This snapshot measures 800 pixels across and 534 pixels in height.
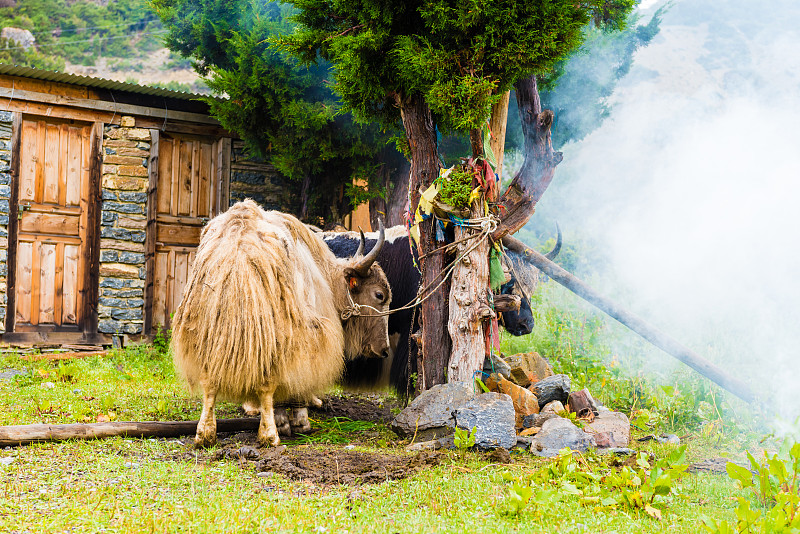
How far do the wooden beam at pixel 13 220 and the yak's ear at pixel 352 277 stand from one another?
5.83m

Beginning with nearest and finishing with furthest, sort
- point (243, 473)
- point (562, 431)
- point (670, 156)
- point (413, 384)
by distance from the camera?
1. point (243, 473)
2. point (562, 431)
3. point (413, 384)
4. point (670, 156)

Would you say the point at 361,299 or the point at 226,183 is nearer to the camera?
the point at 361,299

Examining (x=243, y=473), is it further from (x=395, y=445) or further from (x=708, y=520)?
(x=708, y=520)

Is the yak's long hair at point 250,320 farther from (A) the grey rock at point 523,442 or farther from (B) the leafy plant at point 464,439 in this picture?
(A) the grey rock at point 523,442

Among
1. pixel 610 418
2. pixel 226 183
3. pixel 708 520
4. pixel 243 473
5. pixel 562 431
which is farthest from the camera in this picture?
pixel 226 183

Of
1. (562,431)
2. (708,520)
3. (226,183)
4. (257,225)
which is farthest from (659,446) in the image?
(226,183)

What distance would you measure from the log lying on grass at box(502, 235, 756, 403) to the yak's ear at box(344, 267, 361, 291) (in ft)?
4.30

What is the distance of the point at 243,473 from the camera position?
3520mm

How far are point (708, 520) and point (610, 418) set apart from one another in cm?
245

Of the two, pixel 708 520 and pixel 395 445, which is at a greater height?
pixel 708 520

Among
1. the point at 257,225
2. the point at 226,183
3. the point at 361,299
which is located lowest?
the point at 361,299

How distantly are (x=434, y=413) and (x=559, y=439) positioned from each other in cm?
83

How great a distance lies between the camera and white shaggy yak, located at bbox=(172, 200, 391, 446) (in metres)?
4.02

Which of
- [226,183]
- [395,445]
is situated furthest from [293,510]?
[226,183]
